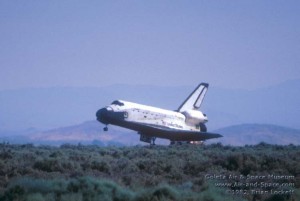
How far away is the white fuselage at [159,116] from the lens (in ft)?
175

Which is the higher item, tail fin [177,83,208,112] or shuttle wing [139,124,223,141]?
tail fin [177,83,208,112]

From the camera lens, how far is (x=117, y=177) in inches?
849

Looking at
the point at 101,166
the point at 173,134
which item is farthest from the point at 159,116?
the point at 101,166

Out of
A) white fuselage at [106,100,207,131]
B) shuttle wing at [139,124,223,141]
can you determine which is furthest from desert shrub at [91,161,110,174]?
shuttle wing at [139,124,223,141]

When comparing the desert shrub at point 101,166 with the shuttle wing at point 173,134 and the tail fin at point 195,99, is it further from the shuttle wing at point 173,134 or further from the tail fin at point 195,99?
the tail fin at point 195,99

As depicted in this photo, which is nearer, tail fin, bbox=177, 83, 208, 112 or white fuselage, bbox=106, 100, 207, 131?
white fuselage, bbox=106, 100, 207, 131

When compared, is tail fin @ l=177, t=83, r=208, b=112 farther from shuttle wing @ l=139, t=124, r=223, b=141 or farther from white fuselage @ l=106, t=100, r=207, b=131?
shuttle wing @ l=139, t=124, r=223, b=141

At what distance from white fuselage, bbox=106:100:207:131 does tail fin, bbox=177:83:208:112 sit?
244cm

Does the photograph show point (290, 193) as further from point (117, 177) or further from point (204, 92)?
point (204, 92)

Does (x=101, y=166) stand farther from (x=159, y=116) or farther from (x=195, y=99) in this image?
(x=195, y=99)

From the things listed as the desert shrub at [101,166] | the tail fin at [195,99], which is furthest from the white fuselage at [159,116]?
the desert shrub at [101,166]

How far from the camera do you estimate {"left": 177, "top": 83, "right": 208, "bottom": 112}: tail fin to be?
2549 inches

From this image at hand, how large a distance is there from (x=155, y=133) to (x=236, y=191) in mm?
37110

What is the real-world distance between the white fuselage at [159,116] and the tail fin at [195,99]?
2436 millimetres
